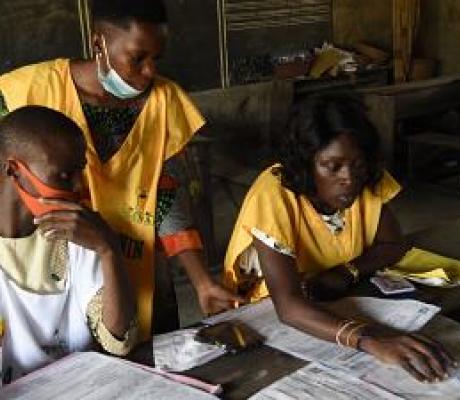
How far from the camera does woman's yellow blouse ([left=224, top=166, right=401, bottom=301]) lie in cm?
178

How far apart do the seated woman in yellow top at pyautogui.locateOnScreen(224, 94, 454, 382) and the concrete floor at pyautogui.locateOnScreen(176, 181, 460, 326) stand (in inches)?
95.1

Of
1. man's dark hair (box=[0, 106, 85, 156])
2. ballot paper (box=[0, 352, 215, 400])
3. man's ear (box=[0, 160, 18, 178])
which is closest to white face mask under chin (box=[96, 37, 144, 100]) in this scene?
man's dark hair (box=[0, 106, 85, 156])

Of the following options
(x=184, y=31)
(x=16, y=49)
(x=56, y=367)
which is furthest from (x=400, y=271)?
(x=184, y=31)

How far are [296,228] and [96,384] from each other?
756 mm

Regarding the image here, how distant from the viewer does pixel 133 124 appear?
5.57 ft

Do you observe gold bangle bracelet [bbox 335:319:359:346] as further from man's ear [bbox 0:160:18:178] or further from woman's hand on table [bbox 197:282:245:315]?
man's ear [bbox 0:160:18:178]

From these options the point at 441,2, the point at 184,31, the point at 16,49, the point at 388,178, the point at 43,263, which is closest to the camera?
the point at 43,263

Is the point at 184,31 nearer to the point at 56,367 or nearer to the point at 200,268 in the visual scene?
the point at 200,268

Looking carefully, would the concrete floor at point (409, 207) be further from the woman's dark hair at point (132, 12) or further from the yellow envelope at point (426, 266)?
the woman's dark hair at point (132, 12)

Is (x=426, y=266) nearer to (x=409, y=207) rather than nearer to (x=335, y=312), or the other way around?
(x=335, y=312)

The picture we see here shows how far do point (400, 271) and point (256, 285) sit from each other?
0.39 m

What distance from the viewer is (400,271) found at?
1886mm

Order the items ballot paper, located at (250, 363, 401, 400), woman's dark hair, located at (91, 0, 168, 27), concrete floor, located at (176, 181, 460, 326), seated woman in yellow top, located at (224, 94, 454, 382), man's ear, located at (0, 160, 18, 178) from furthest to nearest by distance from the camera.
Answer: concrete floor, located at (176, 181, 460, 326), seated woman in yellow top, located at (224, 94, 454, 382), woman's dark hair, located at (91, 0, 168, 27), man's ear, located at (0, 160, 18, 178), ballot paper, located at (250, 363, 401, 400)

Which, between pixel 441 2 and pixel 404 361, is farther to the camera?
pixel 441 2
